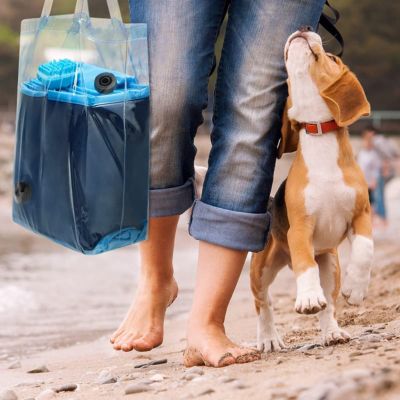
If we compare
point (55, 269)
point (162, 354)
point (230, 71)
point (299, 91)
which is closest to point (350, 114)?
point (299, 91)

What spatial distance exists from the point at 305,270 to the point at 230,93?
0.62m

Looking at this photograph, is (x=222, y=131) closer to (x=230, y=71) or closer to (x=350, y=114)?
(x=230, y=71)

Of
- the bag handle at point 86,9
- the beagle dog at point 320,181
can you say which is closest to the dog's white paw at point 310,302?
the beagle dog at point 320,181

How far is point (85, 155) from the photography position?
2990 mm

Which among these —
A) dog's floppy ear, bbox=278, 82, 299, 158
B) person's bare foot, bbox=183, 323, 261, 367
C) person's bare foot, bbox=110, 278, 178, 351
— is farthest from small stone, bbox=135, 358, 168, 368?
dog's floppy ear, bbox=278, 82, 299, 158

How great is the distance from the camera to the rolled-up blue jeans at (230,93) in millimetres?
3254

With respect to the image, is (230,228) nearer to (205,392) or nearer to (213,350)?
(213,350)

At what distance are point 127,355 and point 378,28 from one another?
4067cm

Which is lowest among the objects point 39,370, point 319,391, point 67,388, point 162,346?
point 162,346

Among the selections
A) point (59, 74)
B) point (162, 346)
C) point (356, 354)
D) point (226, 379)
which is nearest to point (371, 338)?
point (356, 354)

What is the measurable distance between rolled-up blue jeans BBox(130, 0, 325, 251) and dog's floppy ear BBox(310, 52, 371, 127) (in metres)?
0.15

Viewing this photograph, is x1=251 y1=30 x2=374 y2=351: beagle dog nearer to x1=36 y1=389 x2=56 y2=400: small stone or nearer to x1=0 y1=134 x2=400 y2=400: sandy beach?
x1=0 y1=134 x2=400 y2=400: sandy beach

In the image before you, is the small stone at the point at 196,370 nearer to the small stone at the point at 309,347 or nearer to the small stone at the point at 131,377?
the small stone at the point at 131,377

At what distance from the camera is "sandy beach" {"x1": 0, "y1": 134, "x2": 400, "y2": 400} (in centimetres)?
256
